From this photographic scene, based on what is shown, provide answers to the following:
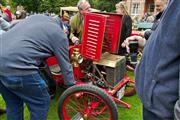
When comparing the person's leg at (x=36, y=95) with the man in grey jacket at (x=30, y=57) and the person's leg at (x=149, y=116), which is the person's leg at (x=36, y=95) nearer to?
the man in grey jacket at (x=30, y=57)

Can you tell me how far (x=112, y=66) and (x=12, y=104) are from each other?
147 cm

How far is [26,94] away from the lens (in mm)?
2574

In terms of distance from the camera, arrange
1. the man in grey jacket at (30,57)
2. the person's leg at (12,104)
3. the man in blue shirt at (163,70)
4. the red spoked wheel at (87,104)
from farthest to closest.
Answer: the red spoked wheel at (87,104) < the person's leg at (12,104) < the man in grey jacket at (30,57) < the man in blue shirt at (163,70)

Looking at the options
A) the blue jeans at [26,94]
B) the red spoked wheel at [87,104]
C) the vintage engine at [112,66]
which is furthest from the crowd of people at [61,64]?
the vintage engine at [112,66]

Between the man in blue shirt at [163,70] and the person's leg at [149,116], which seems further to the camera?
the person's leg at [149,116]

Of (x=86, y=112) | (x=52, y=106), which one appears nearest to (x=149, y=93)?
(x=86, y=112)

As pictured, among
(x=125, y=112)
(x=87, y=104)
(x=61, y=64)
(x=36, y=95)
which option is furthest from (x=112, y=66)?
(x=36, y=95)

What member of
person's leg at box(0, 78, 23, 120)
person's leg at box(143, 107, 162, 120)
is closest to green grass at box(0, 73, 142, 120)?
person's leg at box(0, 78, 23, 120)

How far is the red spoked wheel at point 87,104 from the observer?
10.2ft

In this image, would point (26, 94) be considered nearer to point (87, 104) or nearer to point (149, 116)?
point (87, 104)

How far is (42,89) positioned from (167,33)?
1.63 meters

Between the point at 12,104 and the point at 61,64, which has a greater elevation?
the point at 61,64

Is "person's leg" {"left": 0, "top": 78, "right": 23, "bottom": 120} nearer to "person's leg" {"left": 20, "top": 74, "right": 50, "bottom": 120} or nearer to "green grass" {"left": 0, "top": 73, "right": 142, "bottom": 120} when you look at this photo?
"person's leg" {"left": 20, "top": 74, "right": 50, "bottom": 120}

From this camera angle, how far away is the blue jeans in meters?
2.49
